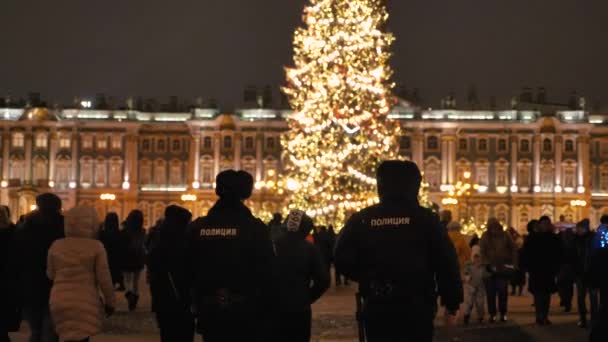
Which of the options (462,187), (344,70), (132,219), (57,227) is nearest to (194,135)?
(462,187)

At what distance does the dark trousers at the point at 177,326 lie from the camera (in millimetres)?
9312

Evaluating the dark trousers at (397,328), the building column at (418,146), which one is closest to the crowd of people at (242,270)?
the dark trousers at (397,328)

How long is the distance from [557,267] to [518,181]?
63.1m

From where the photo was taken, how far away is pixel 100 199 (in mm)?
76375

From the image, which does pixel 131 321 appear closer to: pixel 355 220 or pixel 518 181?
pixel 355 220

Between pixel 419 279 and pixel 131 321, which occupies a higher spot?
pixel 419 279

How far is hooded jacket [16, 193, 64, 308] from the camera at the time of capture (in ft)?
29.3

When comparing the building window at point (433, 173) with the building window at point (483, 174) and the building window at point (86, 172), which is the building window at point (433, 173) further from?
the building window at point (86, 172)

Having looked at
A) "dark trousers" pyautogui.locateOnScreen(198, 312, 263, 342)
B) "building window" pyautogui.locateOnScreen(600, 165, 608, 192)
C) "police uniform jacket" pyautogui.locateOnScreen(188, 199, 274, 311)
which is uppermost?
"building window" pyautogui.locateOnScreen(600, 165, 608, 192)

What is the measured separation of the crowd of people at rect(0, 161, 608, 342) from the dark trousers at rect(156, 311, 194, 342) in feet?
0.03

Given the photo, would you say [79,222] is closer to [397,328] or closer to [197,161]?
[397,328]

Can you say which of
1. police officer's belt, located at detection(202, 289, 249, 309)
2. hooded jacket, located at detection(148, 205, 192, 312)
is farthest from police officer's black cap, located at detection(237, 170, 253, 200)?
hooded jacket, located at detection(148, 205, 192, 312)

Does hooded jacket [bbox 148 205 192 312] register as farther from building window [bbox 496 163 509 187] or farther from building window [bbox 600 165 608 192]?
building window [bbox 600 165 608 192]

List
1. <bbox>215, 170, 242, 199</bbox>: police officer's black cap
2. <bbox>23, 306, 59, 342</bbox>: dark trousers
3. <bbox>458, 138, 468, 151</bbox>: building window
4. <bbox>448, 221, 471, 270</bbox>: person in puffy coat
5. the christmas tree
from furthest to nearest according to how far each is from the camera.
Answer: <bbox>458, 138, 468, 151</bbox>: building window < the christmas tree < <bbox>448, 221, 471, 270</bbox>: person in puffy coat < <bbox>23, 306, 59, 342</bbox>: dark trousers < <bbox>215, 170, 242, 199</bbox>: police officer's black cap
